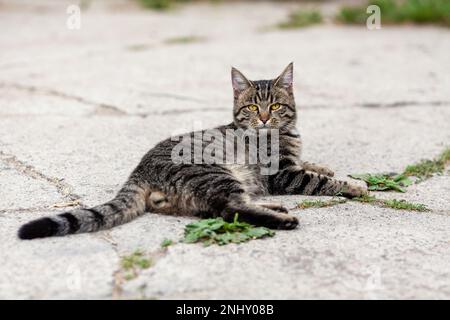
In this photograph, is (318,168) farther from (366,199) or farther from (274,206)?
(274,206)

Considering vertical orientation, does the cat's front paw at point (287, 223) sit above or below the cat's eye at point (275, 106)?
below

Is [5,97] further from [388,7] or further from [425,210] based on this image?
[388,7]

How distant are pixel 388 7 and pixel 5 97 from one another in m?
5.11

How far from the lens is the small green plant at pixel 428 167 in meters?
4.28

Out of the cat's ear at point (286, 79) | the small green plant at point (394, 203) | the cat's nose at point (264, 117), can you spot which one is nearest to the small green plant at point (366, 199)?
the small green plant at point (394, 203)

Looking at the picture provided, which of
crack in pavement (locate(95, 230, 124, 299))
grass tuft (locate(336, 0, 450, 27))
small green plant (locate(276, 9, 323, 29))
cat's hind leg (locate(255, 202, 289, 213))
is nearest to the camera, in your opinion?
crack in pavement (locate(95, 230, 124, 299))

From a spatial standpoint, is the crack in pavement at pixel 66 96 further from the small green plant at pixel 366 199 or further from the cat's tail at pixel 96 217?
the small green plant at pixel 366 199

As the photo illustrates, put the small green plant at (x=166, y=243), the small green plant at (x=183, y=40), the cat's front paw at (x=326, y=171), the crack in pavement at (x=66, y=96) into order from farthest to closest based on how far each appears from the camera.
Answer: the small green plant at (x=183, y=40) < the crack in pavement at (x=66, y=96) < the cat's front paw at (x=326, y=171) < the small green plant at (x=166, y=243)

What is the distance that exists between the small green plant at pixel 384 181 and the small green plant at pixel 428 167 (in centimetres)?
13

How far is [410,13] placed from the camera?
8570 millimetres

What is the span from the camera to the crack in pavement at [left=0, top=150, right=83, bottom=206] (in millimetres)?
3750

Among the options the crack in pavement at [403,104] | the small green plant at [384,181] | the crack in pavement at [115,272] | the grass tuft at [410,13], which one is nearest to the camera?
the crack in pavement at [115,272]

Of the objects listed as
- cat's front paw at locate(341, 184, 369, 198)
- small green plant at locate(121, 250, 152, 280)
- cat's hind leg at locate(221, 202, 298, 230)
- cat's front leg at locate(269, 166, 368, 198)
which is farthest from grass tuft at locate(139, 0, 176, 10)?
small green plant at locate(121, 250, 152, 280)

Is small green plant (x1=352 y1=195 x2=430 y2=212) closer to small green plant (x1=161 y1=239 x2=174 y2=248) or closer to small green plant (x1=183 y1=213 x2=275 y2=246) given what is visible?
small green plant (x1=183 y1=213 x2=275 y2=246)
